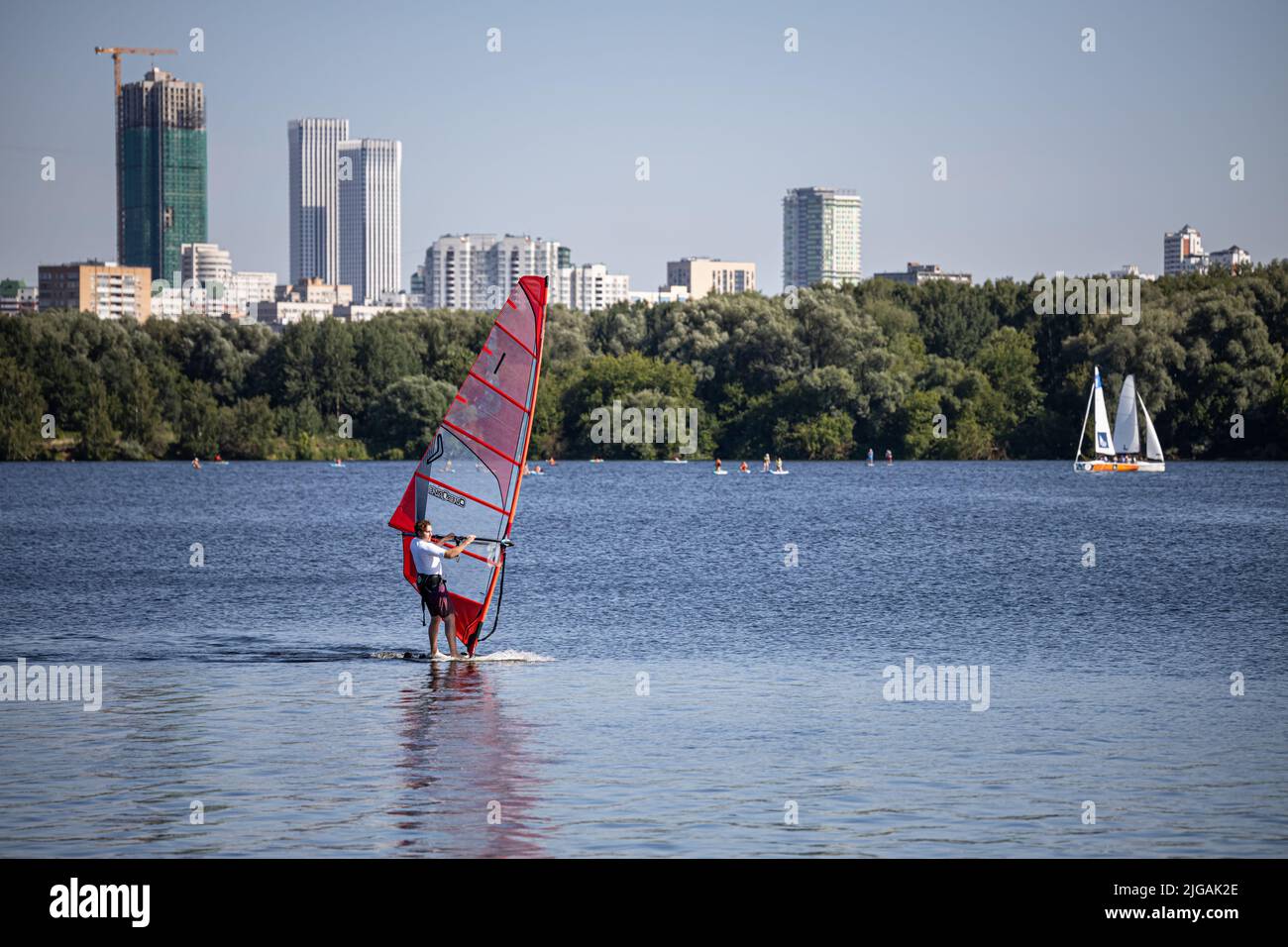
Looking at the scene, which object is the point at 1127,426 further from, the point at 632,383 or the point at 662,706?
the point at 662,706

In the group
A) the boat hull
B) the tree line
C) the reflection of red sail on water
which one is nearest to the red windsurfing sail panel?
the reflection of red sail on water

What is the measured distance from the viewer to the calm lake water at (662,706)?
12891 mm

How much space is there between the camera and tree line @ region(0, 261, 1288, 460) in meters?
103

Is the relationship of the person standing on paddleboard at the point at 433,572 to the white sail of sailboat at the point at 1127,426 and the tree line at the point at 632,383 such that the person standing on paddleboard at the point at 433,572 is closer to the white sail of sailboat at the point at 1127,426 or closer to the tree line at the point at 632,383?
the white sail of sailboat at the point at 1127,426

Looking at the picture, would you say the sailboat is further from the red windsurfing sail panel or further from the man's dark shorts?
the man's dark shorts

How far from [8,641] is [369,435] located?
3388 inches

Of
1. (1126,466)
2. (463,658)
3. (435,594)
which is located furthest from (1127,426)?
(435,594)

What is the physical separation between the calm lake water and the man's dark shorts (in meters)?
0.73

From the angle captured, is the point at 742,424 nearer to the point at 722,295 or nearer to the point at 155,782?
the point at 722,295

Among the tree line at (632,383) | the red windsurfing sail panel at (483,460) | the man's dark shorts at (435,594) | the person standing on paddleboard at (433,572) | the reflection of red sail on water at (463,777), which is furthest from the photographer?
the tree line at (632,383)

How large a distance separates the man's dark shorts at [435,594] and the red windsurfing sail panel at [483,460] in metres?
0.24

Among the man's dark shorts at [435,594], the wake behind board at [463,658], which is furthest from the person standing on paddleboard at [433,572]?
the wake behind board at [463,658]
